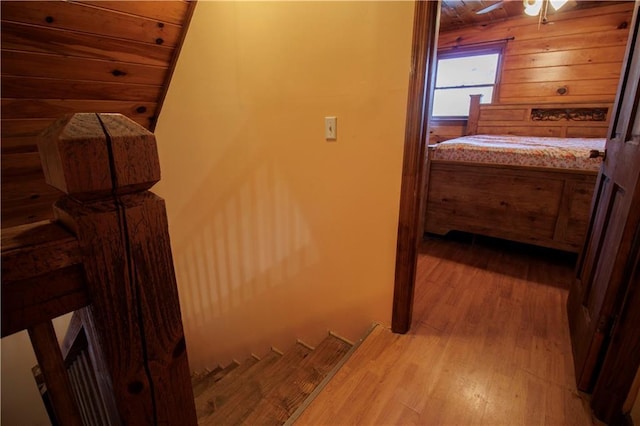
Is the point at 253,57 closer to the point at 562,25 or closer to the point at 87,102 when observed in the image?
the point at 87,102

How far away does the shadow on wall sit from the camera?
1.89m

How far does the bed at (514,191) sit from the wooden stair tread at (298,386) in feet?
4.86

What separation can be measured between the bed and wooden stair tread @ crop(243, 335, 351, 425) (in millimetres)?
1483

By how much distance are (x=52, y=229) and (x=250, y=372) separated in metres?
1.86

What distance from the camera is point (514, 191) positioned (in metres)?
2.29

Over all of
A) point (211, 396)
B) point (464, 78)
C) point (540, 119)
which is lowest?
point (211, 396)

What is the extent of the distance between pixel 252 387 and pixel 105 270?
1552 millimetres

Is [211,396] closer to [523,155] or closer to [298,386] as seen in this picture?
[298,386]

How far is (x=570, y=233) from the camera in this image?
84.1 inches

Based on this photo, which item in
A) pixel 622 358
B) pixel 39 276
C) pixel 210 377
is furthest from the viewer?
pixel 210 377

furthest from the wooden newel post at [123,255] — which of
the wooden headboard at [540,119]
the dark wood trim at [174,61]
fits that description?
the wooden headboard at [540,119]

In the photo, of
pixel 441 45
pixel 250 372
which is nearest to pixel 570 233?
pixel 250 372

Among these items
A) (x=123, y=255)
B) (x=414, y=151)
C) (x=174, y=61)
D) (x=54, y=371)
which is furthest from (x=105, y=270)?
(x=174, y=61)

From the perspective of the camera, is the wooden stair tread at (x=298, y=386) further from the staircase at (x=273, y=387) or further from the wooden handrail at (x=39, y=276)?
the wooden handrail at (x=39, y=276)
